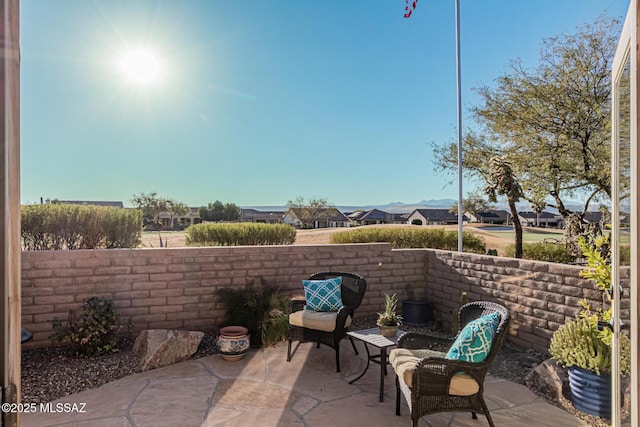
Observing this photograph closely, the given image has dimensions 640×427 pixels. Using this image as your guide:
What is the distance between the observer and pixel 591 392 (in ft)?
10.5

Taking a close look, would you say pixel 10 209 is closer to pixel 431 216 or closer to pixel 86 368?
pixel 86 368

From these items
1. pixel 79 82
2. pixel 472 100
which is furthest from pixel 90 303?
pixel 472 100

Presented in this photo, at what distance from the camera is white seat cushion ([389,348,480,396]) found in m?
2.76

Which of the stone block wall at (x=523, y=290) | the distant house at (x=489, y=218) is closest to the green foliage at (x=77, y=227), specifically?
the stone block wall at (x=523, y=290)

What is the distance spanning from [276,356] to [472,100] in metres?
9.08

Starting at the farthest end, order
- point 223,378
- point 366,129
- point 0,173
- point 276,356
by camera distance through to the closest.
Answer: point 366,129, point 276,356, point 223,378, point 0,173

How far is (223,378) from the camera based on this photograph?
3984 mm

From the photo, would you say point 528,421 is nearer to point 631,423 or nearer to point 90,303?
point 631,423

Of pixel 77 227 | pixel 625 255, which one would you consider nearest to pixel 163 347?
pixel 77 227

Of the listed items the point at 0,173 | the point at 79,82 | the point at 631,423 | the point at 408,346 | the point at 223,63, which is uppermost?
the point at 223,63

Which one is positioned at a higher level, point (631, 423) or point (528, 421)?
point (631, 423)

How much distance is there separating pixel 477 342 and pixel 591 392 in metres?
1.32

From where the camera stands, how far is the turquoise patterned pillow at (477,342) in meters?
2.78

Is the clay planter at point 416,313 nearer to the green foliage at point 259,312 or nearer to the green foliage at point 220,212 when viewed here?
the green foliage at point 259,312
